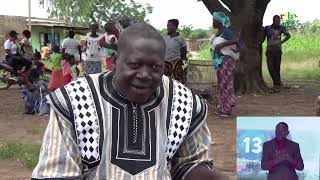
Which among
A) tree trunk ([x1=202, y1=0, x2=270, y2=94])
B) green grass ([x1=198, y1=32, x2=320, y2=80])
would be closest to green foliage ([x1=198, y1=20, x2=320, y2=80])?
green grass ([x1=198, y1=32, x2=320, y2=80])

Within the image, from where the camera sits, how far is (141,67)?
1835 mm

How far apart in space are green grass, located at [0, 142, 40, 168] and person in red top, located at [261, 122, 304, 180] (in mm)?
2767

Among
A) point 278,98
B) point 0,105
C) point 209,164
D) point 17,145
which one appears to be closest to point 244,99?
point 278,98

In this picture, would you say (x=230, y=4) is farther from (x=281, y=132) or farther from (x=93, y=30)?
(x=281, y=132)

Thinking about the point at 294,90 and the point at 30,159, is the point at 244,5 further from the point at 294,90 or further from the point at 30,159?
the point at 30,159

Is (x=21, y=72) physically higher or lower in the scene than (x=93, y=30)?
lower

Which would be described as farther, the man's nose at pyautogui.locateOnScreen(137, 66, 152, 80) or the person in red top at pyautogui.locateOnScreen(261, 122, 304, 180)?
the person in red top at pyautogui.locateOnScreen(261, 122, 304, 180)

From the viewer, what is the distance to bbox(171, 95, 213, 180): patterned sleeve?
2023 millimetres

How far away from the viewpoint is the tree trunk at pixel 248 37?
11.2 m

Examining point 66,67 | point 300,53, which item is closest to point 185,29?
point 300,53

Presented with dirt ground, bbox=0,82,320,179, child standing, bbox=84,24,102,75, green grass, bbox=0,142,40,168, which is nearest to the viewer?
dirt ground, bbox=0,82,320,179

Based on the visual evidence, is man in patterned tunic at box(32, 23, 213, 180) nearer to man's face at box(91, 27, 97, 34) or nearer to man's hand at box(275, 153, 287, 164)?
man's hand at box(275, 153, 287, 164)

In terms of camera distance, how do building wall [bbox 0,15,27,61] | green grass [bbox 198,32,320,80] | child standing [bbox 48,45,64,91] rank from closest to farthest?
child standing [bbox 48,45,64,91] < green grass [bbox 198,32,320,80] < building wall [bbox 0,15,27,61]

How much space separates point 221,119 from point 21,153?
306 cm
